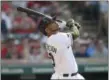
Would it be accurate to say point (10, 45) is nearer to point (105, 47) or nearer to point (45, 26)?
point (105, 47)

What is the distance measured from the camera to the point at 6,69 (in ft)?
28.9

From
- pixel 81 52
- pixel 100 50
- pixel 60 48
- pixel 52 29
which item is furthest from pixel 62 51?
pixel 100 50

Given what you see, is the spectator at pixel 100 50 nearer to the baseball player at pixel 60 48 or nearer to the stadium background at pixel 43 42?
the stadium background at pixel 43 42

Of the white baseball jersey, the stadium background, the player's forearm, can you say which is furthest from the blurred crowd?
the white baseball jersey

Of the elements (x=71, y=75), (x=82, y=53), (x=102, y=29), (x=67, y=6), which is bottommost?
(x=71, y=75)

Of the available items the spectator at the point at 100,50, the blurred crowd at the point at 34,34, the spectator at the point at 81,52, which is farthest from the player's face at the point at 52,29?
the spectator at the point at 100,50

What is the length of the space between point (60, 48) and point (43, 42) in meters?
4.55

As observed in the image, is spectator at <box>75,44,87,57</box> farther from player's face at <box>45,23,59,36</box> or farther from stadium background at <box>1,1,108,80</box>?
→ player's face at <box>45,23,59,36</box>

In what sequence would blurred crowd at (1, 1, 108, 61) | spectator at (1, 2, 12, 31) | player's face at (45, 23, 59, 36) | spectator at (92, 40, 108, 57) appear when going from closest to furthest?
player's face at (45, 23, 59, 36) < blurred crowd at (1, 1, 108, 61) < spectator at (92, 40, 108, 57) < spectator at (1, 2, 12, 31)

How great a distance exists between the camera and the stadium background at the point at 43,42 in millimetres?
8844

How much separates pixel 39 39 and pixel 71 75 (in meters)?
4.52

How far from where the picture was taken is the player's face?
16.6 ft

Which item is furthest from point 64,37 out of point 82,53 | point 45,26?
point 82,53

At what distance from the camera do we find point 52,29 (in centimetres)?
508
